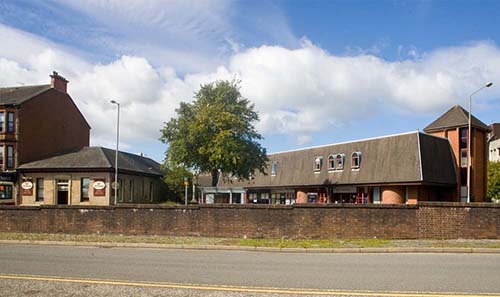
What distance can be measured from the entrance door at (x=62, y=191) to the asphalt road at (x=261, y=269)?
2511 centimetres

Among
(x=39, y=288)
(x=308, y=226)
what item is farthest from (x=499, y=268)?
(x=39, y=288)

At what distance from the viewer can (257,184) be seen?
55750 millimetres

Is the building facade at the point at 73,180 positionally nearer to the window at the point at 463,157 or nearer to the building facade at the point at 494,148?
the window at the point at 463,157

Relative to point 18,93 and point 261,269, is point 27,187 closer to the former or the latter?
point 18,93

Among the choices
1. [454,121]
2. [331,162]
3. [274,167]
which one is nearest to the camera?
[454,121]

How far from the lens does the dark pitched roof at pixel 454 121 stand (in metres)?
42.5

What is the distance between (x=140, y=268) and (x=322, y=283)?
464 cm

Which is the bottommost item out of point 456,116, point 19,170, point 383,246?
point 383,246

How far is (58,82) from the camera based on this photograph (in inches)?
1832

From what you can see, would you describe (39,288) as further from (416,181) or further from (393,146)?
(393,146)

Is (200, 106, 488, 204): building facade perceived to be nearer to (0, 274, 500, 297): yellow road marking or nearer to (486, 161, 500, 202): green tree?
(486, 161, 500, 202): green tree

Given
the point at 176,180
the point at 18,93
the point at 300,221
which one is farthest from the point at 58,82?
the point at 300,221

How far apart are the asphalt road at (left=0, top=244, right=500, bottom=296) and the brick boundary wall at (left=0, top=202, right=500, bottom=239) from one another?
12.3 ft

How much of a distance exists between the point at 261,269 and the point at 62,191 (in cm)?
3298
